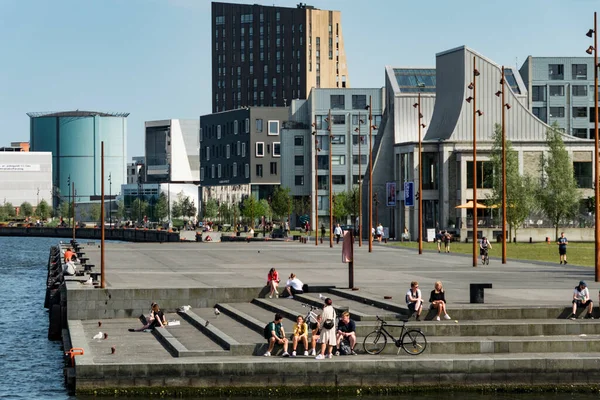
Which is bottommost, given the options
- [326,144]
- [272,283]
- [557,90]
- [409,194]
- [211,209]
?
[272,283]

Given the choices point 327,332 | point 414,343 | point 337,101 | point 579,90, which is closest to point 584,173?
point 579,90

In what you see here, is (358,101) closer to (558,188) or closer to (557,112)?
(557,112)

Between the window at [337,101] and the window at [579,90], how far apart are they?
32.9 meters

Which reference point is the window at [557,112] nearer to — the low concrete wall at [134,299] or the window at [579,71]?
the window at [579,71]

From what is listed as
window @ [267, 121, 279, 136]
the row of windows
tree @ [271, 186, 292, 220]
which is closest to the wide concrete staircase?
tree @ [271, 186, 292, 220]

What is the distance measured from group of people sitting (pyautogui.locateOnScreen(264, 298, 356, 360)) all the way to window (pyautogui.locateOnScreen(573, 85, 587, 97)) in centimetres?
13371

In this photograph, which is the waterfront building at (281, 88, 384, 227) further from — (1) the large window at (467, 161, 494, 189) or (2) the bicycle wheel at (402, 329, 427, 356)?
(2) the bicycle wheel at (402, 329, 427, 356)

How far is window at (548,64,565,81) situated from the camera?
162 meters

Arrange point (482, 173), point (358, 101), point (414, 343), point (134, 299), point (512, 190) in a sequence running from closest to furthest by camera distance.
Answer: point (414, 343) < point (134, 299) < point (512, 190) < point (482, 173) < point (358, 101)

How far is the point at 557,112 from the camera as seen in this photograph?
16238 cm

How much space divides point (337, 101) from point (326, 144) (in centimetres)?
780

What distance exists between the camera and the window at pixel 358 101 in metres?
172

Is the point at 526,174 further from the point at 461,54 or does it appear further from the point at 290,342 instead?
the point at 290,342

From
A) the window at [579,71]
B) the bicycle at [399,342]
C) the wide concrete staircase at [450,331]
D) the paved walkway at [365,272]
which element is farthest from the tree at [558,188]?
the bicycle at [399,342]
